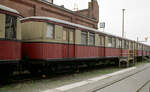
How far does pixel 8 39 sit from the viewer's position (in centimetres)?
682

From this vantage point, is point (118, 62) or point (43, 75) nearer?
point (43, 75)

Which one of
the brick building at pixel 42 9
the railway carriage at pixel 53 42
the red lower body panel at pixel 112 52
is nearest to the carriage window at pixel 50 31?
the railway carriage at pixel 53 42

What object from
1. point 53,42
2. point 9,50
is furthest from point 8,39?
point 53,42

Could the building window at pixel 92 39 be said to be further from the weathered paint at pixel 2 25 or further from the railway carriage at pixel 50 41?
the weathered paint at pixel 2 25

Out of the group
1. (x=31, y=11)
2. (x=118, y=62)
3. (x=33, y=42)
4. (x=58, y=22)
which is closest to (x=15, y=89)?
(x=33, y=42)

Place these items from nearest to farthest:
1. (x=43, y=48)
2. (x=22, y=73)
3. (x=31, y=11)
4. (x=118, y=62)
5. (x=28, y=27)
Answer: (x=43, y=48), (x=28, y=27), (x=22, y=73), (x=31, y=11), (x=118, y=62)

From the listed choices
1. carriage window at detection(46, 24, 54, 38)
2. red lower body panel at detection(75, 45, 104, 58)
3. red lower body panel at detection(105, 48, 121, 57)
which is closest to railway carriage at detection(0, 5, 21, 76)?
carriage window at detection(46, 24, 54, 38)

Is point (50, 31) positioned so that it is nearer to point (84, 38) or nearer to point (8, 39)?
point (8, 39)

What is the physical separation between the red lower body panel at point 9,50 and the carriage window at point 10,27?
0.91ft

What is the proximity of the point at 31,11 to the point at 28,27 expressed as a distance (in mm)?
7708

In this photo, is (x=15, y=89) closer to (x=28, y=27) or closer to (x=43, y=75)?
(x=43, y=75)

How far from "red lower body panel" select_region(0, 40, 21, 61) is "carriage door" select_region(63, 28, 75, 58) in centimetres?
298

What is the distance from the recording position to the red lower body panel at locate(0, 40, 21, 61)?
21.6ft

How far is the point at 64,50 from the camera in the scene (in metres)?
9.48
